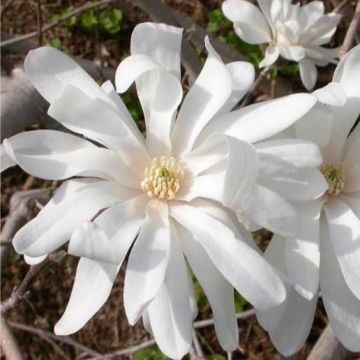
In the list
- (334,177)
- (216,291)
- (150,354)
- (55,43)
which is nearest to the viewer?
(216,291)

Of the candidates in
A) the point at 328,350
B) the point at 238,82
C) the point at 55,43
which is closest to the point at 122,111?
the point at 238,82

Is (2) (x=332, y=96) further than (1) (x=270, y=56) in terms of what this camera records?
No

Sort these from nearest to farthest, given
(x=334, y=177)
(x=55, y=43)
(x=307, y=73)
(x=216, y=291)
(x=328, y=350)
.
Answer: (x=216, y=291)
(x=334, y=177)
(x=328, y=350)
(x=307, y=73)
(x=55, y=43)

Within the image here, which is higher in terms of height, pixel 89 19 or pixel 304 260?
pixel 304 260

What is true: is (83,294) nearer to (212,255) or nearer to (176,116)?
(212,255)

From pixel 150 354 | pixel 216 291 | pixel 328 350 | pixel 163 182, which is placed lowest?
pixel 150 354

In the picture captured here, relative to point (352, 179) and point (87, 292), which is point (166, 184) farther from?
point (352, 179)
